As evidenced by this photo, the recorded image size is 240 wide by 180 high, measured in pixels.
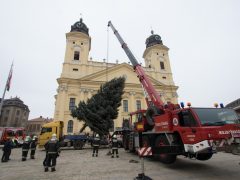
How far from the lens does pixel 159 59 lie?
3919 cm

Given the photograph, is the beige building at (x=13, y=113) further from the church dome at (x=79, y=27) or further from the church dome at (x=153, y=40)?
the church dome at (x=153, y=40)

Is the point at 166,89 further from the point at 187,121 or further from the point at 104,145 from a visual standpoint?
the point at 187,121

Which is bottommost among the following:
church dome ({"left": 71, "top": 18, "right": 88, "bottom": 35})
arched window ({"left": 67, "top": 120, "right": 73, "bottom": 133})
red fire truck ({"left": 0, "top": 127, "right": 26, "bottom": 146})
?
red fire truck ({"left": 0, "top": 127, "right": 26, "bottom": 146})

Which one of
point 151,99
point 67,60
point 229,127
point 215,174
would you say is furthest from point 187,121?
point 67,60

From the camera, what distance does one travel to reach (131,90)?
107 ft

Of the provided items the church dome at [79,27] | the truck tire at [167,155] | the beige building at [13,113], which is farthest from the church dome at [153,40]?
the beige building at [13,113]

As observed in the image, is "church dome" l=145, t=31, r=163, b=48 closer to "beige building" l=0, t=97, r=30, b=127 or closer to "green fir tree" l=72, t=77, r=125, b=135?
"green fir tree" l=72, t=77, r=125, b=135

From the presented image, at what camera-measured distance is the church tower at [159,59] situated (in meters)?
37.8

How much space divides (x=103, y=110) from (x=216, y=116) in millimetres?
13824

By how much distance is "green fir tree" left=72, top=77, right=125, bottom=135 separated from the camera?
18.6 metres

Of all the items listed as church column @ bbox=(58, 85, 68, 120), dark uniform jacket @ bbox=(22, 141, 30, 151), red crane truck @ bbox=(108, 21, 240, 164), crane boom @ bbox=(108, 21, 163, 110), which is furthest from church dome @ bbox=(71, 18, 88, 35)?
red crane truck @ bbox=(108, 21, 240, 164)

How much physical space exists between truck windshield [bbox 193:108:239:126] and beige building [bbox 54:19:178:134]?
23187 mm

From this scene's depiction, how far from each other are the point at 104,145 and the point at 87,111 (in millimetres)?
4545

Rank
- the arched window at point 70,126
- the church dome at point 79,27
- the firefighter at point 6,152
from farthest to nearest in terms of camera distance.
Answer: the church dome at point 79,27 < the arched window at point 70,126 < the firefighter at point 6,152
